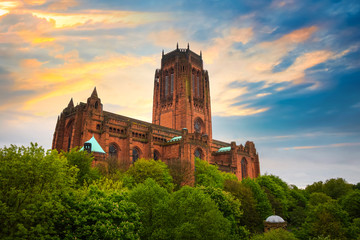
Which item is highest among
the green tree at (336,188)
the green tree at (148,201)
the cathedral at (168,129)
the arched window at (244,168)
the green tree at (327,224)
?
the cathedral at (168,129)

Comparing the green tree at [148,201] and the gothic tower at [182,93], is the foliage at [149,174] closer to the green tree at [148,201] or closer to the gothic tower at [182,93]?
the green tree at [148,201]

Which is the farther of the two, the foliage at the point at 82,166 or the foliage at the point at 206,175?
the foliage at the point at 206,175

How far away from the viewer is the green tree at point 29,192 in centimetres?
1606

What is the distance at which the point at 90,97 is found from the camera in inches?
2095

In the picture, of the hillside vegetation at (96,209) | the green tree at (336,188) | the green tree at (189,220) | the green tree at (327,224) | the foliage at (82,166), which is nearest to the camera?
the hillside vegetation at (96,209)

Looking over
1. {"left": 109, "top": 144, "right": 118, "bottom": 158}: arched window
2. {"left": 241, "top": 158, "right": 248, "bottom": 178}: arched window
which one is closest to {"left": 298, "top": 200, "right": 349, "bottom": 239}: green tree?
{"left": 109, "top": 144, "right": 118, "bottom": 158}: arched window

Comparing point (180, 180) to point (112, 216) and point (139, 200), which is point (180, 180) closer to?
point (139, 200)

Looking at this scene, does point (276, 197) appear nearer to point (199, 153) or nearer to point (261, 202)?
point (261, 202)

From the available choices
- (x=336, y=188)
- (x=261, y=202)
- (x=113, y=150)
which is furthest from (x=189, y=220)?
(x=336, y=188)

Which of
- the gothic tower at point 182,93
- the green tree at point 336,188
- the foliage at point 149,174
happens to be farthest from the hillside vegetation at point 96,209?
the gothic tower at point 182,93

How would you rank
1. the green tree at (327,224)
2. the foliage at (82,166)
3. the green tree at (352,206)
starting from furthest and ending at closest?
the green tree at (352,206) → the foliage at (82,166) → the green tree at (327,224)

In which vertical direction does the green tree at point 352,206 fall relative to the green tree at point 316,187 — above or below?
below

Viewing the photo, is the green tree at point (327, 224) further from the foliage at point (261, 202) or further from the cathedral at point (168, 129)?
the cathedral at point (168, 129)

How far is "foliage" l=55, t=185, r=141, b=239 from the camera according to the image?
18.1 meters
